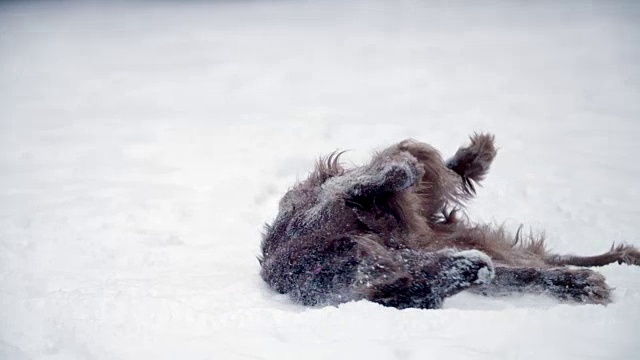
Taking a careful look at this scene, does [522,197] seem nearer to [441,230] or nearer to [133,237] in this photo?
[441,230]

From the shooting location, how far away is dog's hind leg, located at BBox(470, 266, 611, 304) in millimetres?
3033

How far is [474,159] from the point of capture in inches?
168

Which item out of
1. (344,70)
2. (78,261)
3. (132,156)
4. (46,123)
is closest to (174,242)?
(78,261)

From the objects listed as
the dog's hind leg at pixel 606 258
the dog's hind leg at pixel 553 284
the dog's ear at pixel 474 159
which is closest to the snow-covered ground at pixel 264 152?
the dog's hind leg at pixel 553 284

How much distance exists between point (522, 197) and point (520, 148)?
3.83 feet

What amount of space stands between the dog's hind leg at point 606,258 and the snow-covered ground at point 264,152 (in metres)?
0.25

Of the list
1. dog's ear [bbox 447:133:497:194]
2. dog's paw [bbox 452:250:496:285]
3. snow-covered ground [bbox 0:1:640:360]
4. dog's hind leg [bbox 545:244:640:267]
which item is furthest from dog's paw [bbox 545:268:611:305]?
dog's ear [bbox 447:133:497:194]

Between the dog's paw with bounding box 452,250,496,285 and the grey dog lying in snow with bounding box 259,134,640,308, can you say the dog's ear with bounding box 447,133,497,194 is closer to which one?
the grey dog lying in snow with bounding box 259,134,640,308

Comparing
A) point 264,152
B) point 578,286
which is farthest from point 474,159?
point 264,152

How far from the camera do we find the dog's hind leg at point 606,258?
385 cm

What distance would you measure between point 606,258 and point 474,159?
3.23ft

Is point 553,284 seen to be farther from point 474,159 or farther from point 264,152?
point 264,152

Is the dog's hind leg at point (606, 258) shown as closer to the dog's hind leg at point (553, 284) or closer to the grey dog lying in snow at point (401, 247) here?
the grey dog lying in snow at point (401, 247)

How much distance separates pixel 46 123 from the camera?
7711 millimetres
